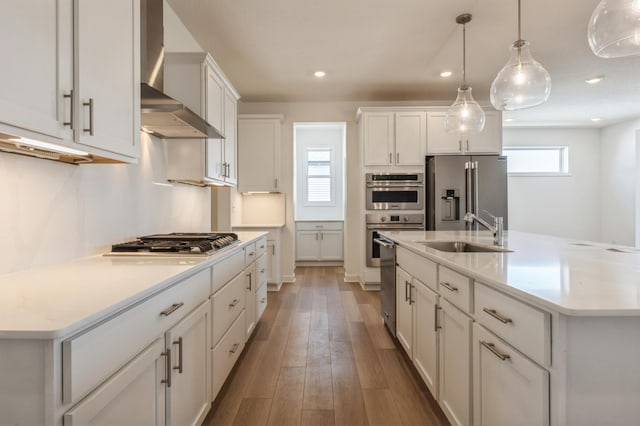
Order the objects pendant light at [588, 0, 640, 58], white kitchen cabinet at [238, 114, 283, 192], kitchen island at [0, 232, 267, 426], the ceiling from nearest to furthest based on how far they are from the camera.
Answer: kitchen island at [0, 232, 267, 426]
pendant light at [588, 0, 640, 58]
the ceiling
white kitchen cabinet at [238, 114, 283, 192]

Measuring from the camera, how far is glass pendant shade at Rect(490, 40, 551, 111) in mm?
2041

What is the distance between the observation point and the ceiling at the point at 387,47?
2682mm

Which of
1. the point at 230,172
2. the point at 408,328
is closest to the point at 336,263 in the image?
the point at 230,172

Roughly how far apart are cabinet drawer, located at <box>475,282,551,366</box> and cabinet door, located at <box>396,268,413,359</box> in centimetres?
97

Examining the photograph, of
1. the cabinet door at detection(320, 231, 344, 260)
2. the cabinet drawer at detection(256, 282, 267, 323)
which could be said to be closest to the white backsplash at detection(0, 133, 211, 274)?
the cabinet drawer at detection(256, 282, 267, 323)

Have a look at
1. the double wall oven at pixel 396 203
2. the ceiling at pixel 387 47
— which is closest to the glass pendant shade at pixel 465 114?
the ceiling at pixel 387 47

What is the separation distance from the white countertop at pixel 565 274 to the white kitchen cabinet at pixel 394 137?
2.71 meters

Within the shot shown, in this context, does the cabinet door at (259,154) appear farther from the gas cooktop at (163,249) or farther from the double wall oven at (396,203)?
the gas cooktop at (163,249)

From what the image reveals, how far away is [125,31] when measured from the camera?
1416 mm

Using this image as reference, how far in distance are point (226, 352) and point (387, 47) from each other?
3184 millimetres

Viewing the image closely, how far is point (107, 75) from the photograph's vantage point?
1279 millimetres

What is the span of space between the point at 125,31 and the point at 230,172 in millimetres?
1762

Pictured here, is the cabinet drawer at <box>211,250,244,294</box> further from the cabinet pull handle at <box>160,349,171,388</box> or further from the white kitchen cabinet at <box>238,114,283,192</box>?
the white kitchen cabinet at <box>238,114,283,192</box>

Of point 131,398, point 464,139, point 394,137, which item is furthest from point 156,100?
point 464,139
